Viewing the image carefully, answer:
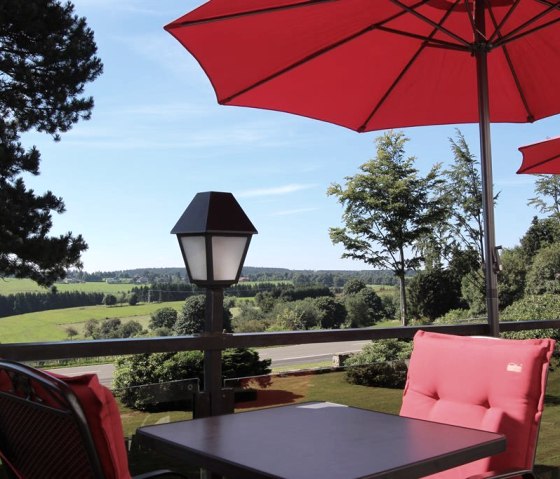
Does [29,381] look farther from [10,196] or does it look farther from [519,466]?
[10,196]

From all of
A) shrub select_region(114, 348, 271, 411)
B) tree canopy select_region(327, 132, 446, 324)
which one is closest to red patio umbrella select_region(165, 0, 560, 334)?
shrub select_region(114, 348, 271, 411)

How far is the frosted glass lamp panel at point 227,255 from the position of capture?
225cm

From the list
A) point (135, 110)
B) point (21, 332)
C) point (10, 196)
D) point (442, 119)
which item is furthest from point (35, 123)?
point (135, 110)

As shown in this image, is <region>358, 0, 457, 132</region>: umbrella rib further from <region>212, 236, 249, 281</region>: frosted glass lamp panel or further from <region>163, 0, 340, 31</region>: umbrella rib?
<region>212, 236, 249, 281</region>: frosted glass lamp panel

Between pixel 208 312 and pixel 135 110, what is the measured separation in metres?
52.9

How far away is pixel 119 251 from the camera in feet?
165

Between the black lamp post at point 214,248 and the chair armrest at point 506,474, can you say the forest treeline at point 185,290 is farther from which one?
the chair armrest at point 506,474

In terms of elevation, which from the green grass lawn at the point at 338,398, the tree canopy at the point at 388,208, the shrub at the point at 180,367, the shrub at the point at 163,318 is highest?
the tree canopy at the point at 388,208

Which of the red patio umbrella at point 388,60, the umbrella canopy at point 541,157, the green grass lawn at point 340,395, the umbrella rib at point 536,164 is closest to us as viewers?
the green grass lawn at point 340,395

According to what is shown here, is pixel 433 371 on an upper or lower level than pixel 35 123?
lower

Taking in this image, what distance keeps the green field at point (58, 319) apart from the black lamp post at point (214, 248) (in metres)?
27.1

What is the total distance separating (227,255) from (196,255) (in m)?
0.12

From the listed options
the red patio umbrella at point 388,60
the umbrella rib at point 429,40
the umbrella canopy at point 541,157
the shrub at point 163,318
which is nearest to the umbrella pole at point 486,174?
the red patio umbrella at point 388,60

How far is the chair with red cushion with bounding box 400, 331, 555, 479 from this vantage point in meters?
1.79
